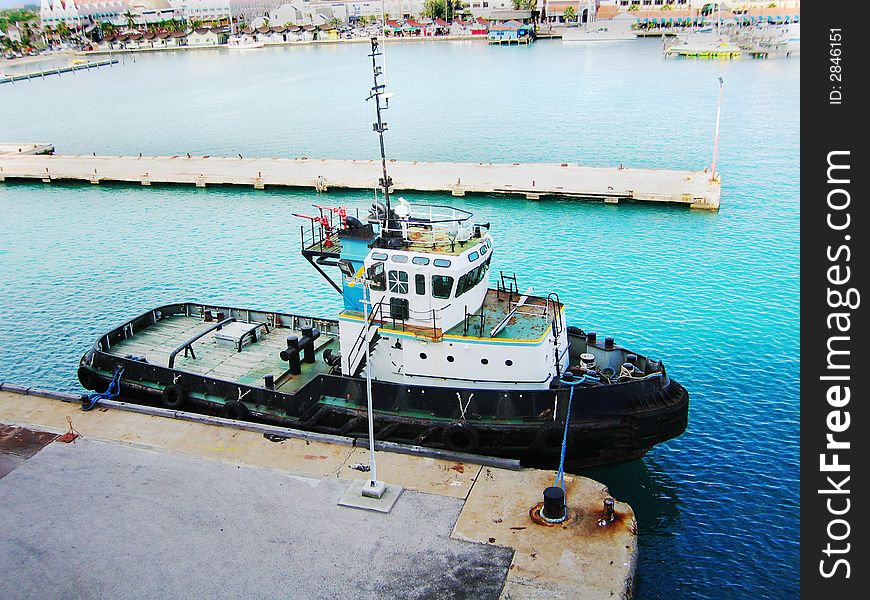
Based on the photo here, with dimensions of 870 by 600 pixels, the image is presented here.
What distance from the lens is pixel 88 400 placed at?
1975cm

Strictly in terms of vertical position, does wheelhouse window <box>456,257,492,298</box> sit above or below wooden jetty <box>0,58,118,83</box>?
below

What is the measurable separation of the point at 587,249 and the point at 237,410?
22571 millimetres

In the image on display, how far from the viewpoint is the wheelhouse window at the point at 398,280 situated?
17.7 m

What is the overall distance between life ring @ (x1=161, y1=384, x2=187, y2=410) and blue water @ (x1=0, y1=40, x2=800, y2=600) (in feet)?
24.1

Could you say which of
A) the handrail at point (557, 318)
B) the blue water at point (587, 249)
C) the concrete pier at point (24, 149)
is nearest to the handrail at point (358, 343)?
the handrail at point (557, 318)

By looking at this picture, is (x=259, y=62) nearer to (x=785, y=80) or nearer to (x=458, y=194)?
(x=785, y=80)

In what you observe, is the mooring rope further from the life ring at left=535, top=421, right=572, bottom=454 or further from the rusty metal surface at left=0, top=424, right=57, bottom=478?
the life ring at left=535, top=421, right=572, bottom=454

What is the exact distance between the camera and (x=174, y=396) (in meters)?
20.0

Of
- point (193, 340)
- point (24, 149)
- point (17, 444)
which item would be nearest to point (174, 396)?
point (193, 340)

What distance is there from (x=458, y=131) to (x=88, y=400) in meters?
54.2

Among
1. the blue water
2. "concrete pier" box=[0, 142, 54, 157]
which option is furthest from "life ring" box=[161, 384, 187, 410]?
"concrete pier" box=[0, 142, 54, 157]

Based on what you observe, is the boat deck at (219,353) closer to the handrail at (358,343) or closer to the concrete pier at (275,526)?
the handrail at (358,343)

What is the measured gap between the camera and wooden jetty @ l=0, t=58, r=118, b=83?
146m
